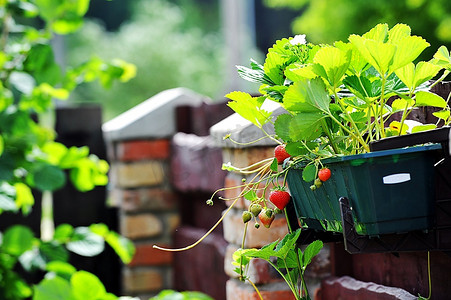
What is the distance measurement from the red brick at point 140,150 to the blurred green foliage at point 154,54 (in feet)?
39.1

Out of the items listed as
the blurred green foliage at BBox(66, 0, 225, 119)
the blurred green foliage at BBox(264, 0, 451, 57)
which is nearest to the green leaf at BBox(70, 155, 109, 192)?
the blurred green foliage at BBox(264, 0, 451, 57)

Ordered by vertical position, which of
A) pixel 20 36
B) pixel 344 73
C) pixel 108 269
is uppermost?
pixel 20 36

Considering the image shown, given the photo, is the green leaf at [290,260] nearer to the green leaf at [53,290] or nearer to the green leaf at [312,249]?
the green leaf at [312,249]

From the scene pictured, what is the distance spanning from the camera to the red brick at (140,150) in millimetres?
2818

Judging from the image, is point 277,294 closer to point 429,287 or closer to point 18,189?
point 429,287

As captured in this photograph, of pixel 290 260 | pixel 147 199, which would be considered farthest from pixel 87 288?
pixel 147 199

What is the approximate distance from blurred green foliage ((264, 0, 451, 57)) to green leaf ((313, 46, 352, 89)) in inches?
283

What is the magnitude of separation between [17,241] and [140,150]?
66 cm

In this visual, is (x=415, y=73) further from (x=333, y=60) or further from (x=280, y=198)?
(x=280, y=198)

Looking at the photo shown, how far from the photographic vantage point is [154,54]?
1728cm

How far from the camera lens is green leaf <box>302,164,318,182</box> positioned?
1000 millimetres

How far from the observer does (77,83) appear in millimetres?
2354

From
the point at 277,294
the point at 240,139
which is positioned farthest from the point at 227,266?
the point at 240,139

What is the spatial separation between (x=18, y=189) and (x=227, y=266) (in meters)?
0.98
